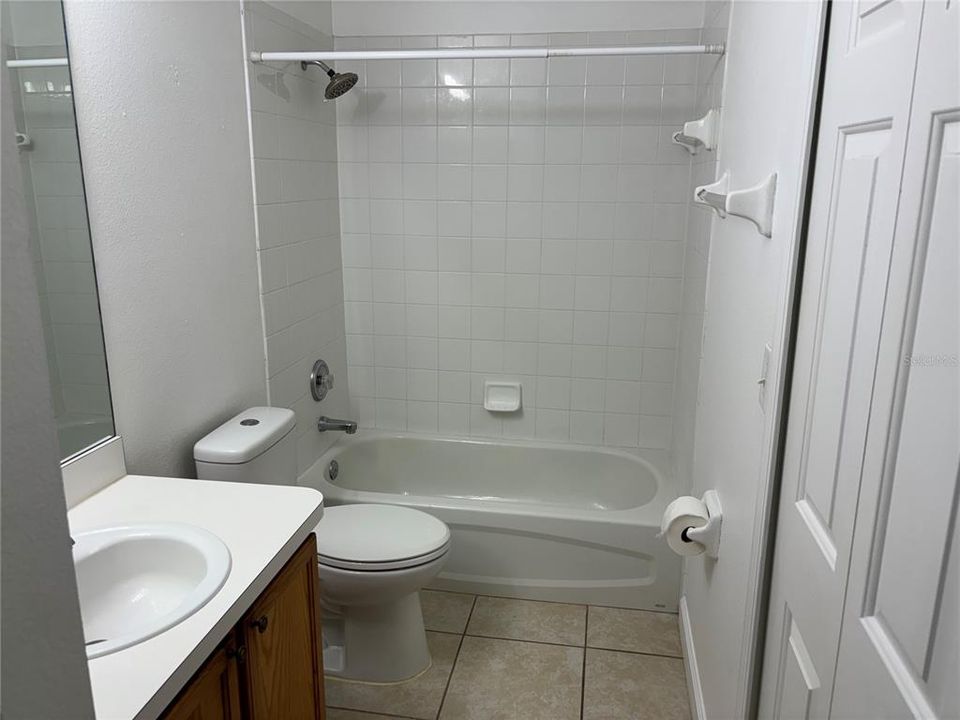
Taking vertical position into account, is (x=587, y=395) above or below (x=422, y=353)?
below

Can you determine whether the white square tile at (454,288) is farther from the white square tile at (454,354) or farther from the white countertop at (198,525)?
the white countertop at (198,525)

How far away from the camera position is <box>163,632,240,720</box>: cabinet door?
3.58 ft

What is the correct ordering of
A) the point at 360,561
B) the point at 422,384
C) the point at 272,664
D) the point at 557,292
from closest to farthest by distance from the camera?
the point at 272,664 → the point at 360,561 → the point at 557,292 → the point at 422,384

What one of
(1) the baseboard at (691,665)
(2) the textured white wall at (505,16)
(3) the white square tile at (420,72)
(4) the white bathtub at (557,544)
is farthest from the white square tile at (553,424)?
(2) the textured white wall at (505,16)

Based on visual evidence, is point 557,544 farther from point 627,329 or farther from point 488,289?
point 488,289

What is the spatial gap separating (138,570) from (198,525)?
13 cm

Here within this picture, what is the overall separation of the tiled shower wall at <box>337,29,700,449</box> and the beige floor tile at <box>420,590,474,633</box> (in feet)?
2.65

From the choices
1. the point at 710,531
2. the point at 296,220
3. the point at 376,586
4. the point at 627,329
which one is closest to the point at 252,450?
the point at 376,586

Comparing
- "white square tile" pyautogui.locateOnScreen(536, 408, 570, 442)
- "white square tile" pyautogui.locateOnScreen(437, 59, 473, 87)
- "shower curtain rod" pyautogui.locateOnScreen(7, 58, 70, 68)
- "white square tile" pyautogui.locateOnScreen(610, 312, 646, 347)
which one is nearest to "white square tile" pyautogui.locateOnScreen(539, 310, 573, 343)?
"white square tile" pyautogui.locateOnScreen(610, 312, 646, 347)

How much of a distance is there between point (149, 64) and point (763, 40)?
142 cm

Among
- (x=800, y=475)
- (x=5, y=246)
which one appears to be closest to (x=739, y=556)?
(x=800, y=475)

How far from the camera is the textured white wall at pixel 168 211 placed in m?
1.60

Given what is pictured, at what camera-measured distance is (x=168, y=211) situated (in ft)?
5.97

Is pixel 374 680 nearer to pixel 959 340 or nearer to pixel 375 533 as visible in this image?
pixel 375 533
